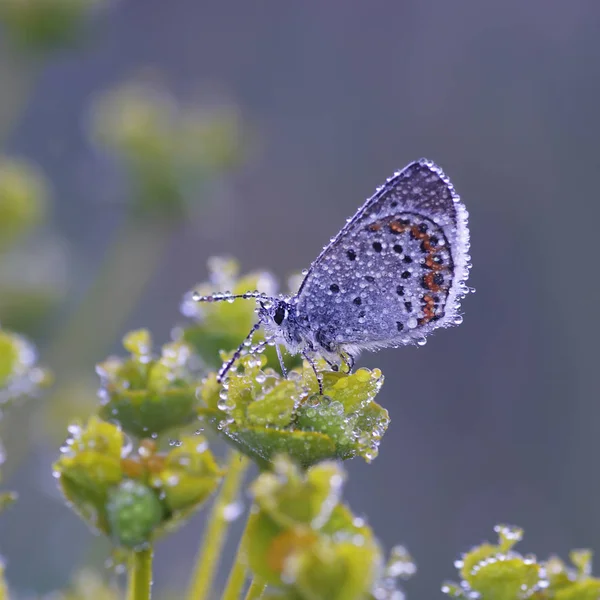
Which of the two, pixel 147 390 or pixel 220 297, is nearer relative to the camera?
pixel 147 390

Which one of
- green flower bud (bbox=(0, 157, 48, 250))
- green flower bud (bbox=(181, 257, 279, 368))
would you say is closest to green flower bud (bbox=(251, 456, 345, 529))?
green flower bud (bbox=(181, 257, 279, 368))

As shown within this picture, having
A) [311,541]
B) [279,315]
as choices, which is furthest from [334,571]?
[279,315]

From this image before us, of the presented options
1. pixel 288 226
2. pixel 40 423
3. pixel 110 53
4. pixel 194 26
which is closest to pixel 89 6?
pixel 40 423

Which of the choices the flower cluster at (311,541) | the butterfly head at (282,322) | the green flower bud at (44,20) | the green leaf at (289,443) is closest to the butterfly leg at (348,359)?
the butterfly head at (282,322)

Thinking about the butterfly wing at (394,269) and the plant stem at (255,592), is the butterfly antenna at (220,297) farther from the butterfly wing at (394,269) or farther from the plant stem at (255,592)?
the plant stem at (255,592)

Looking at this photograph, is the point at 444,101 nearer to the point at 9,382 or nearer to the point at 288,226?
the point at 288,226

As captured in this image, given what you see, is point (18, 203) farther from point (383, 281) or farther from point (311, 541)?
point (311, 541)
